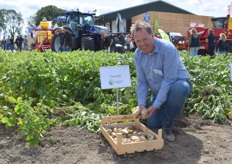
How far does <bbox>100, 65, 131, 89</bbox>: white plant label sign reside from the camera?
288 centimetres

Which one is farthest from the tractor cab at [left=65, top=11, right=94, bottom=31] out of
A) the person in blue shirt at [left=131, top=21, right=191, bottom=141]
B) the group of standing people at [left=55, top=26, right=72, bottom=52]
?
the person in blue shirt at [left=131, top=21, right=191, bottom=141]

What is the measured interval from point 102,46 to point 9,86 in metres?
8.88

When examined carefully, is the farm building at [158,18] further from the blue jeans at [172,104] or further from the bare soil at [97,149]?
the bare soil at [97,149]

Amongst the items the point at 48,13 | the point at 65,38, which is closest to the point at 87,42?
the point at 65,38

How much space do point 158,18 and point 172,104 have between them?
25.9 meters

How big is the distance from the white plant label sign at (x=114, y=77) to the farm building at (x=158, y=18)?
66.9 feet

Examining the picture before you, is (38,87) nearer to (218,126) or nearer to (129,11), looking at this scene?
(218,126)

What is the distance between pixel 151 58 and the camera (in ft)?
8.82

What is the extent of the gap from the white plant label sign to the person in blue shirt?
7.3 inches

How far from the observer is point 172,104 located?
2.64 metres

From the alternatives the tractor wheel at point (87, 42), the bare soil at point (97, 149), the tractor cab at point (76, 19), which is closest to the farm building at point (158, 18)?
the tractor cab at point (76, 19)

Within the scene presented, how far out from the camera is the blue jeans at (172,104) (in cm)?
259

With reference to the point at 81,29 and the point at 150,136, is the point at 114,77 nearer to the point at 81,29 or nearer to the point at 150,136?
the point at 150,136

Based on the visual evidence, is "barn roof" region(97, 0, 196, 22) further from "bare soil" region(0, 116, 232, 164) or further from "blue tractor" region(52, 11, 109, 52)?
"bare soil" region(0, 116, 232, 164)
